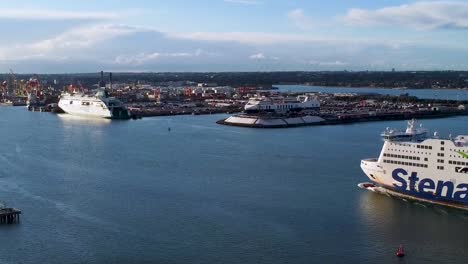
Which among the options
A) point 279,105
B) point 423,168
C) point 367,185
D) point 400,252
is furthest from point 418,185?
point 279,105

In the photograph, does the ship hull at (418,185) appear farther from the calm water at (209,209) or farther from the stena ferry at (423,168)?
the calm water at (209,209)

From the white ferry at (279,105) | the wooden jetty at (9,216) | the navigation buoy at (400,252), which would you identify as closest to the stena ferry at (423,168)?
the navigation buoy at (400,252)

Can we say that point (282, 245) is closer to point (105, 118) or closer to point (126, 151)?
point (126, 151)

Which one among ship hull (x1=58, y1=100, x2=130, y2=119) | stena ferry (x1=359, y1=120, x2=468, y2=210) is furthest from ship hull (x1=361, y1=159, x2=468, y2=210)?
ship hull (x1=58, y1=100, x2=130, y2=119)

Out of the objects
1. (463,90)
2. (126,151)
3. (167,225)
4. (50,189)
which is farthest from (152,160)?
(463,90)

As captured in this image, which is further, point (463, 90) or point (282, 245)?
point (463, 90)

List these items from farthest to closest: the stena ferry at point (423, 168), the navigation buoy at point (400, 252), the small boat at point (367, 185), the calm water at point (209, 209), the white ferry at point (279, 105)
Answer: the white ferry at point (279, 105) < the small boat at point (367, 185) < the stena ferry at point (423, 168) < the calm water at point (209, 209) < the navigation buoy at point (400, 252)
